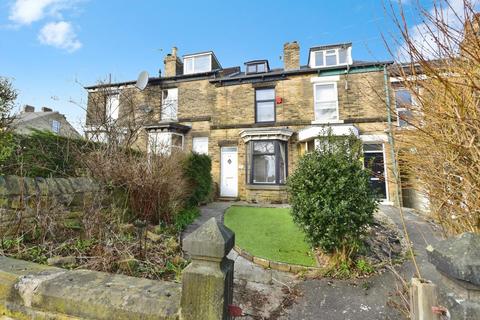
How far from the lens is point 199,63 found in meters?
15.6

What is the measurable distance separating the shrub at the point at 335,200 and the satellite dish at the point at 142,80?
1262cm

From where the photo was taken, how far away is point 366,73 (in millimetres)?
11906

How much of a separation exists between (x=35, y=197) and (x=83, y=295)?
3.03 meters

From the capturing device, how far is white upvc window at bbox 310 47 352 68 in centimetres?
1272

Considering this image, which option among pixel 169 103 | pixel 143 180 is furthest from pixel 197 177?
pixel 169 103

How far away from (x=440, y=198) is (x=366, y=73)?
1149 cm

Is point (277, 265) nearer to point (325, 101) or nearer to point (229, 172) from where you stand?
point (229, 172)

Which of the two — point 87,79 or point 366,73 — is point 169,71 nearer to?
point 87,79

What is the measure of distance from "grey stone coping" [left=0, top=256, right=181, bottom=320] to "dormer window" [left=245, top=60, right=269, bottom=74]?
1397 centimetres

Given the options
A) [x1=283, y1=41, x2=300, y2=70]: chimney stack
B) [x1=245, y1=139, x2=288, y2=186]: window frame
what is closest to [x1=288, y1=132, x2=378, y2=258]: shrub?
[x1=245, y1=139, x2=288, y2=186]: window frame

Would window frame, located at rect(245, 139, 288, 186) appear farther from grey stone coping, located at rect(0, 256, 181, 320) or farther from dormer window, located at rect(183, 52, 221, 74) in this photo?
grey stone coping, located at rect(0, 256, 181, 320)

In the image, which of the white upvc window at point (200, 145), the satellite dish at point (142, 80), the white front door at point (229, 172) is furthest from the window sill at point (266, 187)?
the satellite dish at point (142, 80)

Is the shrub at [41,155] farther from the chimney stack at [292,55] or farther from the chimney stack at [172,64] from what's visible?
the chimney stack at [292,55]

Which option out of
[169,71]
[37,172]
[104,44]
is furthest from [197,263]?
[169,71]
